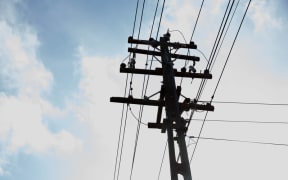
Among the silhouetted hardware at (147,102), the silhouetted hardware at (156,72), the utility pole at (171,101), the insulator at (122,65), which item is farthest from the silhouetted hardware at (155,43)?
the silhouetted hardware at (147,102)

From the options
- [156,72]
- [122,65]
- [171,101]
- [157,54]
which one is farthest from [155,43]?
[171,101]

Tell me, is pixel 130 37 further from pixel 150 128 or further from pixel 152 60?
pixel 150 128

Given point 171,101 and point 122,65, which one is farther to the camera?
point 122,65

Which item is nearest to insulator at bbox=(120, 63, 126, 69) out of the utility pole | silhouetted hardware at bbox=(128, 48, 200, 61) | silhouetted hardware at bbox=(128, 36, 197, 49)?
the utility pole

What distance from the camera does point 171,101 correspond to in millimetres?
6832

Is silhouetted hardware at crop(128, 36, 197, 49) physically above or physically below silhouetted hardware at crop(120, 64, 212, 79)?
above

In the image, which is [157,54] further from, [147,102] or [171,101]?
[171,101]

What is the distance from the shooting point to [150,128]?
8016 millimetres

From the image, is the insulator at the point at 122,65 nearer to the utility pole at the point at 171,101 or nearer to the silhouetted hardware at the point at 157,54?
the utility pole at the point at 171,101

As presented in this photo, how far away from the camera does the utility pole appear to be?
5.85m

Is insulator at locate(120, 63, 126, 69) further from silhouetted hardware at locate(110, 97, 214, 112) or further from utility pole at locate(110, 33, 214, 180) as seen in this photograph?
silhouetted hardware at locate(110, 97, 214, 112)

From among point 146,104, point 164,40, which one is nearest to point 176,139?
point 146,104

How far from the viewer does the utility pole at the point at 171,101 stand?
230 inches

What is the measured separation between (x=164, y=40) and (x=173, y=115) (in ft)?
10.9
